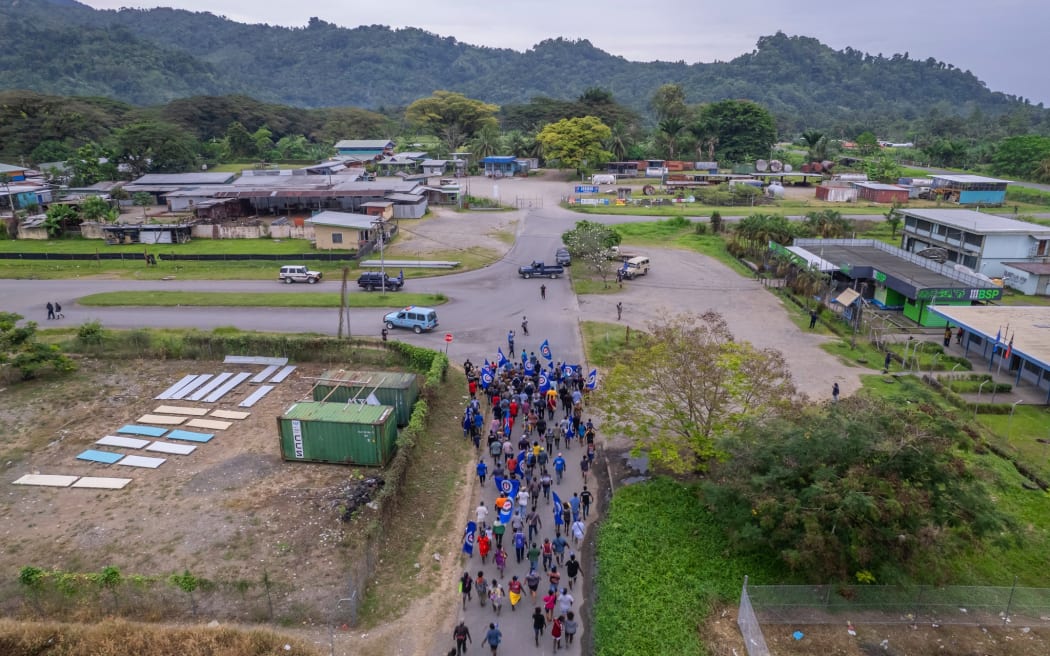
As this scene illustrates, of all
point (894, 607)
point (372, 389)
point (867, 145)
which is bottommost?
point (894, 607)

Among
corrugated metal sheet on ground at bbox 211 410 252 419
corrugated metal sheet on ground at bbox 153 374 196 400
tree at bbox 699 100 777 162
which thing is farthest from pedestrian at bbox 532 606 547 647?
tree at bbox 699 100 777 162

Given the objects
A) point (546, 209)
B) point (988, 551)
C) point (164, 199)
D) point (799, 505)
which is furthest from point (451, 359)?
point (164, 199)

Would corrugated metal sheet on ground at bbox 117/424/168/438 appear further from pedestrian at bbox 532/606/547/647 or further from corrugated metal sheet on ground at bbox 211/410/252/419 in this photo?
pedestrian at bbox 532/606/547/647

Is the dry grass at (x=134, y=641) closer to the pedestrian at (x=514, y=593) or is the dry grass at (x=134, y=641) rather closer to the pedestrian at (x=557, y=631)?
the pedestrian at (x=514, y=593)

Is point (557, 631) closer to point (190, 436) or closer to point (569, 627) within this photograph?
point (569, 627)

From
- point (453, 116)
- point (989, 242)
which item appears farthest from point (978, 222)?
point (453, 116)

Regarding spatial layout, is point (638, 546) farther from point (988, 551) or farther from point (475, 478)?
point (988, 551)

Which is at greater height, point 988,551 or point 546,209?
point 546,209
